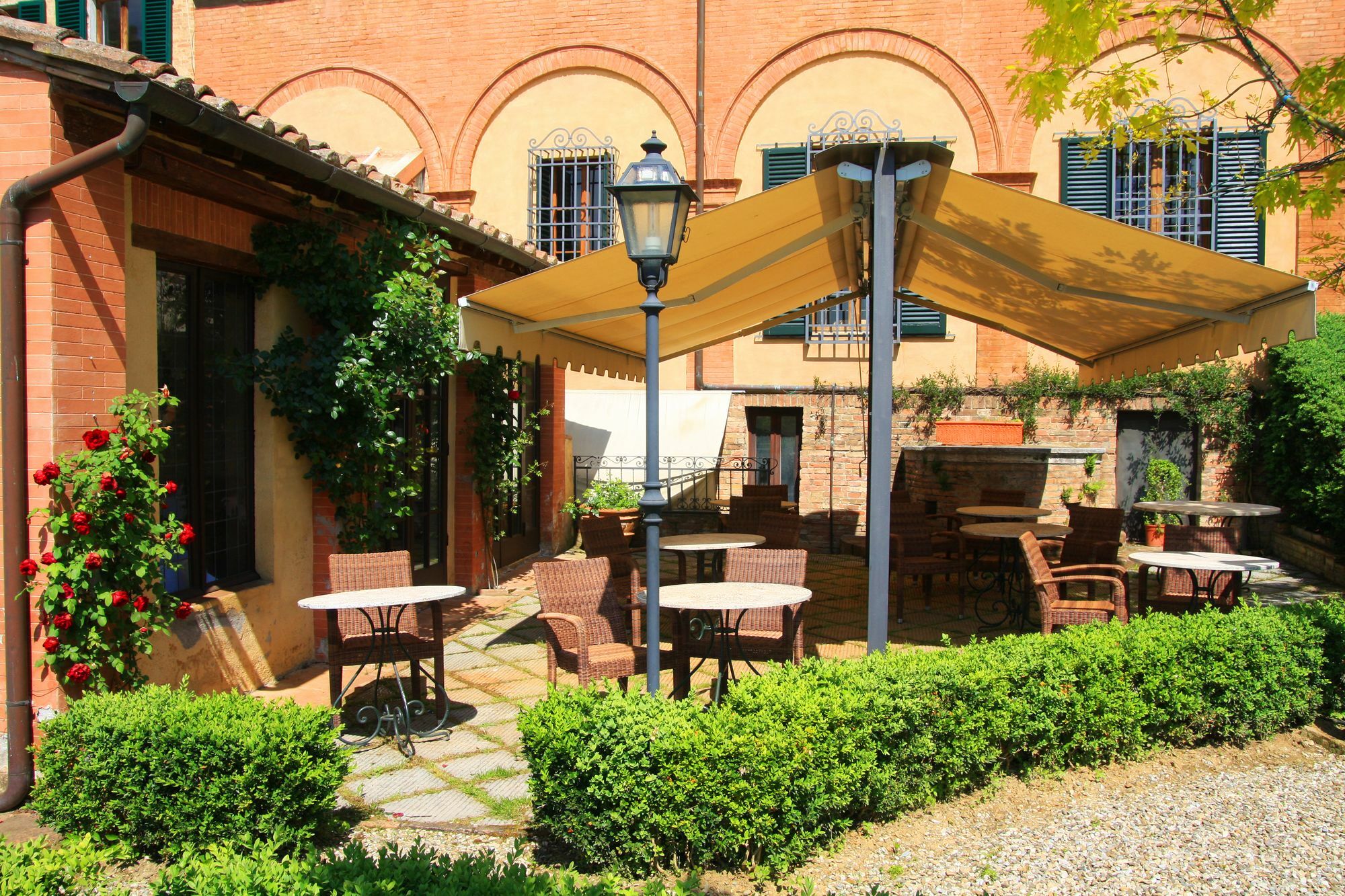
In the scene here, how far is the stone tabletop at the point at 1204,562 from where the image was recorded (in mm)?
6652

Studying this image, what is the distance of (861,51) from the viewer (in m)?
13.8

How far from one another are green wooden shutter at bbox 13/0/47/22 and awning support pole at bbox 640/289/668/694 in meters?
15.2

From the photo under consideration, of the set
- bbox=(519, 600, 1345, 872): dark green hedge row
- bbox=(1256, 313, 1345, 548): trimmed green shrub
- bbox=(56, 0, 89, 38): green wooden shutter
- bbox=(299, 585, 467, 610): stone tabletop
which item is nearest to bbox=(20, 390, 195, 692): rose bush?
bbox=(299, 585, 467, 610): stone tabletop

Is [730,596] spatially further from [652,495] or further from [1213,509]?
[1213,509]

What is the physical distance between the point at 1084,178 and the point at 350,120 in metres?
10.9

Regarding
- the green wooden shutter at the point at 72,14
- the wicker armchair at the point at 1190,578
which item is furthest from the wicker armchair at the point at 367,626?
the green wooden shutter at the point at 72,14

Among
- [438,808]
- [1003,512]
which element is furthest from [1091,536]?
[438,808]

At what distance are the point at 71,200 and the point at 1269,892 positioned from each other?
6056mm

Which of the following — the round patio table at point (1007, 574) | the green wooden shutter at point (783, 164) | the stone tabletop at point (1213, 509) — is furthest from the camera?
the green wooden shutter at point (783, 164)

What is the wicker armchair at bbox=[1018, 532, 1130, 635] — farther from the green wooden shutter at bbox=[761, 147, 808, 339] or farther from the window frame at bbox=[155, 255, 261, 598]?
the green wooden shutter at bbox=[761, 147, 808, 339]

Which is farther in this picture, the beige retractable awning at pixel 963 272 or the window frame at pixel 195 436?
the window frame at pixel 195 436

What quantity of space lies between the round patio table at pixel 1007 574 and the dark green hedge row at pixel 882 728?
7.91ft

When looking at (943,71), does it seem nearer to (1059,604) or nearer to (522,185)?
(522,185)

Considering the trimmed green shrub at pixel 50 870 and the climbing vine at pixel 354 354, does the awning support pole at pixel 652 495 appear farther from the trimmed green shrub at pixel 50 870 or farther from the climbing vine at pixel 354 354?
the climbing vine at pixel 354 354
